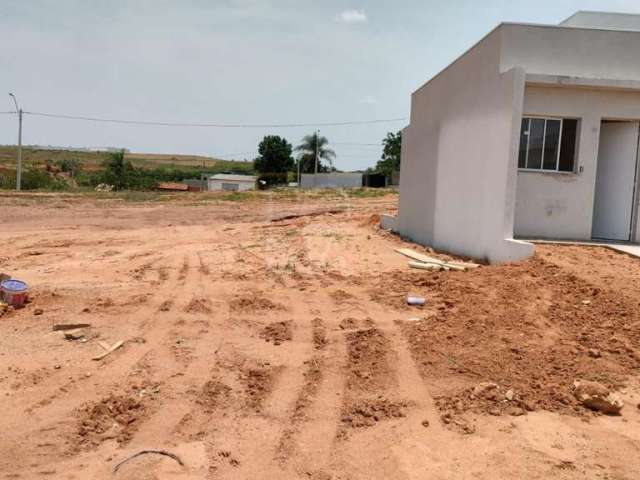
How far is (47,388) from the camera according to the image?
4.80m

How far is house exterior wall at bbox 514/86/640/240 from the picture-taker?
10.4 metres

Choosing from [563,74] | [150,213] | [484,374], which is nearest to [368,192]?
[150,213]

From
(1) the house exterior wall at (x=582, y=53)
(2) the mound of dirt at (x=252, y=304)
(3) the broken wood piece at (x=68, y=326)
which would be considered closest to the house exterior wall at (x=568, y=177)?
(1) the house exterior wall at (x=582, y=53)

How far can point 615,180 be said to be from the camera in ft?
36.5

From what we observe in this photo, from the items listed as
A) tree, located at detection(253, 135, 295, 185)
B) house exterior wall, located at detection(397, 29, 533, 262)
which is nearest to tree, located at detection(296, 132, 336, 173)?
tree, located at detection(253, 135, 295, 185)

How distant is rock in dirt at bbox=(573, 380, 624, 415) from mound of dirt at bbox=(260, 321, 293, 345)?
9.69 ft

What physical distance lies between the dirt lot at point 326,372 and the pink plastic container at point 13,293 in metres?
→ 0.22

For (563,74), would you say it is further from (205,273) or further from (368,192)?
(368,192)

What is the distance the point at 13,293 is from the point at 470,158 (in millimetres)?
8432

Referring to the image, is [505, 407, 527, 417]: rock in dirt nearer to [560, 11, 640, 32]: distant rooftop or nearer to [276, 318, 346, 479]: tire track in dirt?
[276, 318, 346, 479]: tire track in dirt

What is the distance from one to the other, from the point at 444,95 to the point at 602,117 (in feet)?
12.2

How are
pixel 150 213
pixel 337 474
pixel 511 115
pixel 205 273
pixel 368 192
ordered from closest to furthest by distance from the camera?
pixel 337 474 < pixel 511 115 < pixel 205 273 < pixel 150 213 < pixel 368 192

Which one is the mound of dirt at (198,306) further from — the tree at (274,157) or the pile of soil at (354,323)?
the tree at (274,157)

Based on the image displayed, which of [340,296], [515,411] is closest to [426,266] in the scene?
[340,296]
